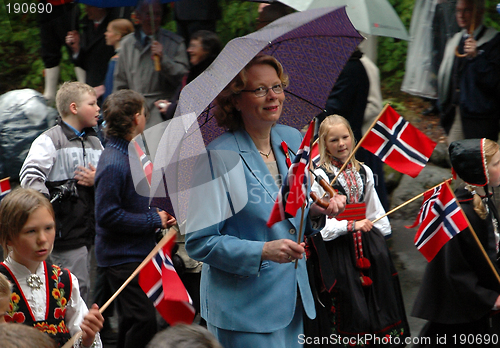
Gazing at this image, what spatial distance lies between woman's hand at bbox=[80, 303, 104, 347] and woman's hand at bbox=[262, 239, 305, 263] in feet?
2.61

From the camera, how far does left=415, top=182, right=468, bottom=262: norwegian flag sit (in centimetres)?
444

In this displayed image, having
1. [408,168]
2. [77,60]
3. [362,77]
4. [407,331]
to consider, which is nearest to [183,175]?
[408,168]

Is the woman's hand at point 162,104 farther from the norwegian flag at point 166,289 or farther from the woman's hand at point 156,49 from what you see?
the norwegian flag at point 166,289

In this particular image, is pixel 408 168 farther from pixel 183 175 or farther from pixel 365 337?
pixel 183 175

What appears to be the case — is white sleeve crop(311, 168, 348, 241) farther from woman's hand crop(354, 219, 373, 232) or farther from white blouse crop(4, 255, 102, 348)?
white blouse crop(4, 255, 102, 348)

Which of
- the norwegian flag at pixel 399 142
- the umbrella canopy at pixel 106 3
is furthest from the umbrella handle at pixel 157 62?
the norwegian flag at pixel 399 142

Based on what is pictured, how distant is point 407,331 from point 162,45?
12.4 ft

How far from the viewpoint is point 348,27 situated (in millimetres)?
3666

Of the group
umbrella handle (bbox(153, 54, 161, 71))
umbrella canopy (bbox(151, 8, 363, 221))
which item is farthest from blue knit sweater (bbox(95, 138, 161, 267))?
umbrella handle (bbox(153, 54, 161, 71))

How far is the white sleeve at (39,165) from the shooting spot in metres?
5.00

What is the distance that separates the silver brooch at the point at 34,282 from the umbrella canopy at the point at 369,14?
3923 mm

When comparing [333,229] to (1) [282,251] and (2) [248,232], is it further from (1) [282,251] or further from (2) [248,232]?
(1) [282,251]

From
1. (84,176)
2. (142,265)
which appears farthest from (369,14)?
(142,265)

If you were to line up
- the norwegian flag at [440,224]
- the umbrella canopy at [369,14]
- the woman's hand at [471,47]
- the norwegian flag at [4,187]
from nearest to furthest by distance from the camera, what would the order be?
the norwegian flag at [4,187], the norwegian flag at [440,224], the umbrella canopy at [369,14], the woman's hand at [471,47]
